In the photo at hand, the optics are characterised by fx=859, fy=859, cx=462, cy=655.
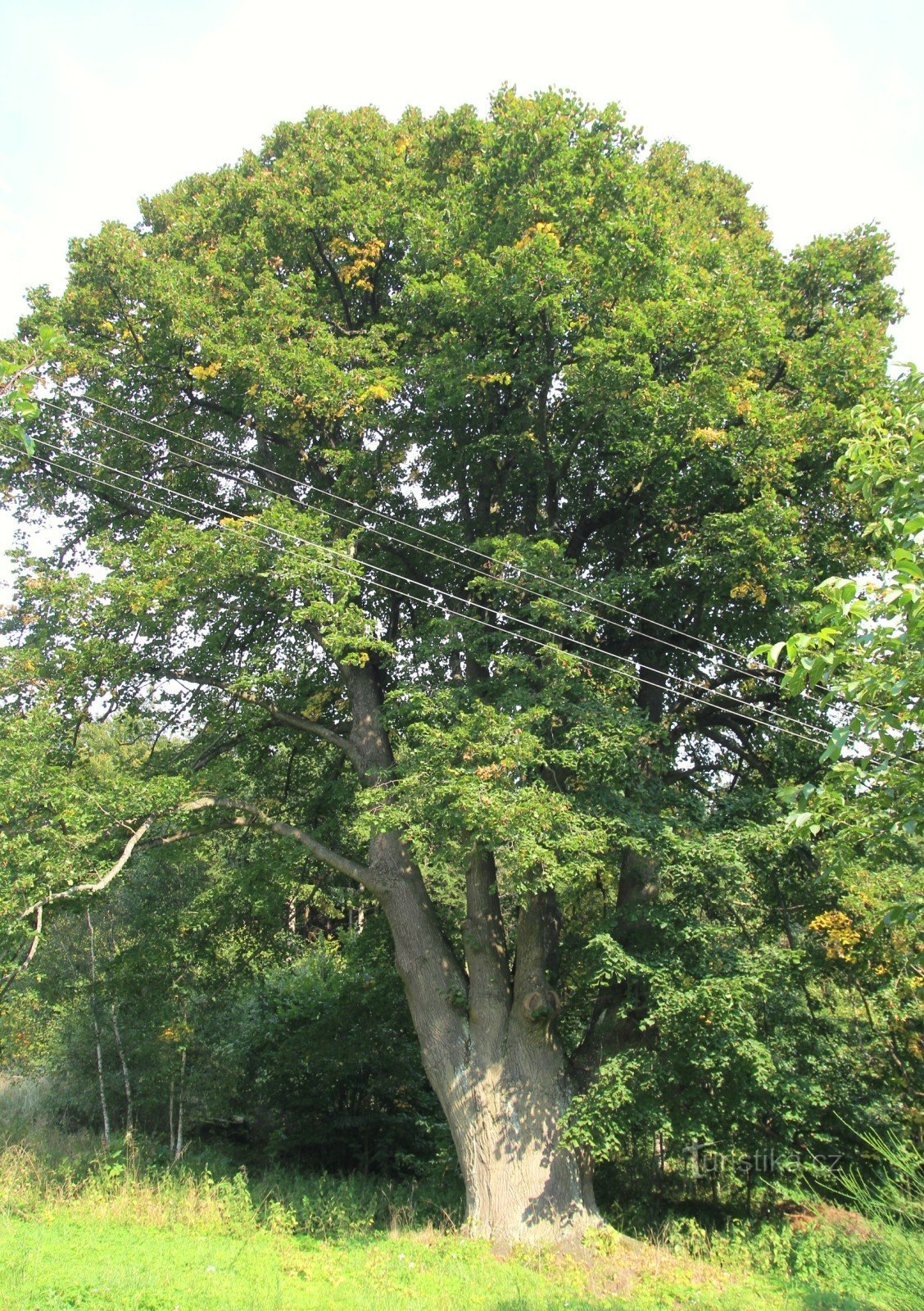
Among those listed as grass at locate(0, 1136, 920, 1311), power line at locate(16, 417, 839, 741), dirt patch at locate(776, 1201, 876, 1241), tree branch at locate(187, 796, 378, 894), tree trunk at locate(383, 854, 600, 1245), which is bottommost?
grass at locate(0, 1136, 920, 1311)

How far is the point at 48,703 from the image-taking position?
9484mm

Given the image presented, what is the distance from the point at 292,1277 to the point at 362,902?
6.29 metres

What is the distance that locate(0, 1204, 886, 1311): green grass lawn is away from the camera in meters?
6.35

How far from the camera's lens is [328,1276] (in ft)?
25.8

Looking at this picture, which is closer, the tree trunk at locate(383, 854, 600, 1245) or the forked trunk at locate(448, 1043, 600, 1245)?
the forked trunk at locate(448, 1043, 600, 1245)

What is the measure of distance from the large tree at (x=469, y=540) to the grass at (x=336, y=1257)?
37.4 inches

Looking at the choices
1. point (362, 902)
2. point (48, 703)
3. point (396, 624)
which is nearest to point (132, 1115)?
point (362, 902)

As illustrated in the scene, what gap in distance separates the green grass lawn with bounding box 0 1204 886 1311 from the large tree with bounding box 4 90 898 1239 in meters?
0.70

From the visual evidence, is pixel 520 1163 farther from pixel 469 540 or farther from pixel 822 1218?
pixel 469 540

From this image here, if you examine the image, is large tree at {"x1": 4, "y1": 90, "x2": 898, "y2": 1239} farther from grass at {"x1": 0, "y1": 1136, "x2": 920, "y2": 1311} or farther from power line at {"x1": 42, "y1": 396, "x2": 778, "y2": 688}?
grass at {"x1": 0, "y1": 1136, "x2": 920, "y2": 1311}

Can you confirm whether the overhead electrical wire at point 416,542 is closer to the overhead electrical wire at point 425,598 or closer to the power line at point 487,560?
the power line at point 487,560

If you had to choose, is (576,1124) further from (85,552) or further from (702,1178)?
(85,552)

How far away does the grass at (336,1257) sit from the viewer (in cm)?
658

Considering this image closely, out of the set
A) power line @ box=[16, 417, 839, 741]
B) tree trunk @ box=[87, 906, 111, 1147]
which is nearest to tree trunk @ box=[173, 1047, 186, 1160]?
tree trunk @ box=[87, 906, 111, 1147]
